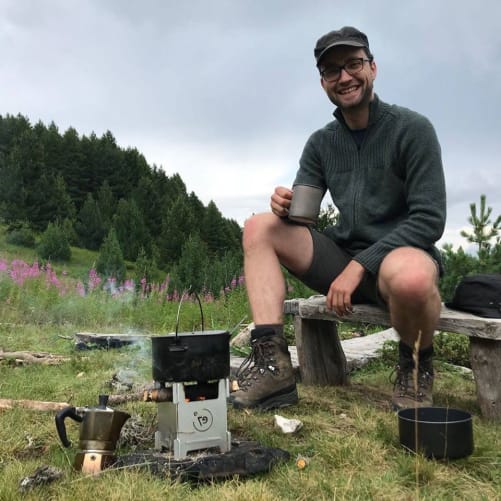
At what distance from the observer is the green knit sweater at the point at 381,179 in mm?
2953

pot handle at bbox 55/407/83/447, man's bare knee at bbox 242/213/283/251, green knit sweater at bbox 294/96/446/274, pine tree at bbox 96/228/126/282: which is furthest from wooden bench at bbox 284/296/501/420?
pine tree at bbox 96/228/126/282

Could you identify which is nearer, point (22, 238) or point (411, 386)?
point (411, 386)

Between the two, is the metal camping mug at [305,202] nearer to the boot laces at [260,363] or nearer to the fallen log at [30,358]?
the boot laces at [260,363]

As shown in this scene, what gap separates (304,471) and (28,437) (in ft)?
4.07

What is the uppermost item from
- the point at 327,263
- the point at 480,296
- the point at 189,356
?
the point at 327,263

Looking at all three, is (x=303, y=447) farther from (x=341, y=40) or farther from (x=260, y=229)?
(x=341, y=40)

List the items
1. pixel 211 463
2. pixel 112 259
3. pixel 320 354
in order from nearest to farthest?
1. pixel 211 463
2. pixel 320 354
3. pixel 112 259

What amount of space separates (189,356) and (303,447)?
0.65m

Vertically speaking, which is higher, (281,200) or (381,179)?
(381,179)

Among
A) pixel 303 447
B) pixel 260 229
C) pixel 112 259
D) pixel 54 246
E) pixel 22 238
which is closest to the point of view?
pixel 303 447

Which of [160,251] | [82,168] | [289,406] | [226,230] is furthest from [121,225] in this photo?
[289,406]

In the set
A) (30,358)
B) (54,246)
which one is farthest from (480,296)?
(54,246)

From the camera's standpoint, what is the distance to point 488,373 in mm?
2977

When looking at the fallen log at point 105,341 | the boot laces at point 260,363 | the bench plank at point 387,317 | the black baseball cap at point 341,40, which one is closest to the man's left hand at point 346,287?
the bench plank at point 387,317
